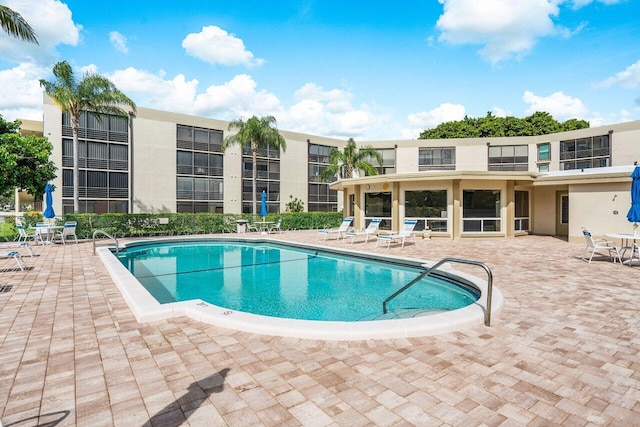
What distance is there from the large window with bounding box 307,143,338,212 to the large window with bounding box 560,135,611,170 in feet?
77.9

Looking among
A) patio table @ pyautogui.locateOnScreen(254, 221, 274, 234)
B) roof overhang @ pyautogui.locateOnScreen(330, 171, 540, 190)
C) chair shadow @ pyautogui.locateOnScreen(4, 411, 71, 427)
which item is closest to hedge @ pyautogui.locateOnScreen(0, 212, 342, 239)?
patio table @ pyautogui.locateOnScreen(254, 221, 274, 234)

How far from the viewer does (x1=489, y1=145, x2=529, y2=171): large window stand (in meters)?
37.2

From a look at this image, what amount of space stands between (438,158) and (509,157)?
713cm

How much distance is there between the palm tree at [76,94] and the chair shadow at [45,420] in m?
19.2

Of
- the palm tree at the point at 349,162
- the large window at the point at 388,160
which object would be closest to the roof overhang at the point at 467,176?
the palm tree at the point at 349,162

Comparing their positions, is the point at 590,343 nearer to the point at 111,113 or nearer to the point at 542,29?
the point at 542,29

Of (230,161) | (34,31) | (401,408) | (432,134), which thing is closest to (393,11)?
(34,31)

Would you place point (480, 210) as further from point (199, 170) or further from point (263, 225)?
point (199, 170)

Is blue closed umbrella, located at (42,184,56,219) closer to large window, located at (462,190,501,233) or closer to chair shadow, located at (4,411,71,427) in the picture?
chair shadow, located at (4,411,71,427)

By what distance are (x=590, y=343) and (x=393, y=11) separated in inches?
620

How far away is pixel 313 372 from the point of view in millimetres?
3607

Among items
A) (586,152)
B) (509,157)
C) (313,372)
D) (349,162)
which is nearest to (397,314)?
(313,372)

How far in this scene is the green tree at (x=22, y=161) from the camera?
696 inches

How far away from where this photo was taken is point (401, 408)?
2951 mm
